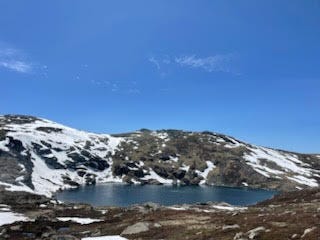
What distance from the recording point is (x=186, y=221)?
2355 inches

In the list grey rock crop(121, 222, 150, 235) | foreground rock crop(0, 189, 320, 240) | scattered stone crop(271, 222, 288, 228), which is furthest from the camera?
grey rock crop(121, 222, 150, 235)

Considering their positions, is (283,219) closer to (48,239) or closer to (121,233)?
(121,233)

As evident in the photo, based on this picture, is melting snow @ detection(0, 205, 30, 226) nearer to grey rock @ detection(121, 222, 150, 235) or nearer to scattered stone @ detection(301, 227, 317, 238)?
grey rock @ detection(121, 222, 150, 235)

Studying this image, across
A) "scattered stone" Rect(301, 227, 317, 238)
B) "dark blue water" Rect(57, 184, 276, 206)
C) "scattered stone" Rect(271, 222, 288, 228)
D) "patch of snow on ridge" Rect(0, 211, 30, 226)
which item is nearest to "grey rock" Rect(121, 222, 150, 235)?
"scattered stone" Rect(271, 222, 288, 228)

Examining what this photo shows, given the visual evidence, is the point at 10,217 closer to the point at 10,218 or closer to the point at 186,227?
the point at 10,218

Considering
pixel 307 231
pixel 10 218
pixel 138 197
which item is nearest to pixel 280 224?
pixel 307 231

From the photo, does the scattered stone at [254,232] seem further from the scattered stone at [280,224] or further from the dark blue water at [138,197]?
the dark blue water at [138,197]

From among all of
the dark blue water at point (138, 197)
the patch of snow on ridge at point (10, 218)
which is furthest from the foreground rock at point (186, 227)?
the dark blue water at point (138, 197)

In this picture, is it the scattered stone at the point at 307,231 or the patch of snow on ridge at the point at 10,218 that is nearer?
the scattered stone at the point at 307,231

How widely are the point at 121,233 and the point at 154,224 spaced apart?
4.34 metres

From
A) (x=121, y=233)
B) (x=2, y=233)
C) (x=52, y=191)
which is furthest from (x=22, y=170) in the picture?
(x=121, y=233)

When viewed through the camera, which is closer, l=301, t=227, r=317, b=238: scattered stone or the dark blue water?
l=301, t=227, r=317, b=238: scattered stone

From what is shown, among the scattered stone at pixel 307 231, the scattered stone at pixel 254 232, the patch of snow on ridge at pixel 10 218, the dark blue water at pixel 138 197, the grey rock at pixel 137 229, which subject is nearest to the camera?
the scattered stone at pixel 307 231

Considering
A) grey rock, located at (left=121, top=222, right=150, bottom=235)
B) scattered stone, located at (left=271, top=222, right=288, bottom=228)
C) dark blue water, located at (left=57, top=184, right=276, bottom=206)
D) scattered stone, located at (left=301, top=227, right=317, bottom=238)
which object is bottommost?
grey rock, located at (left=121, top=222, right=150, bottom=235)
